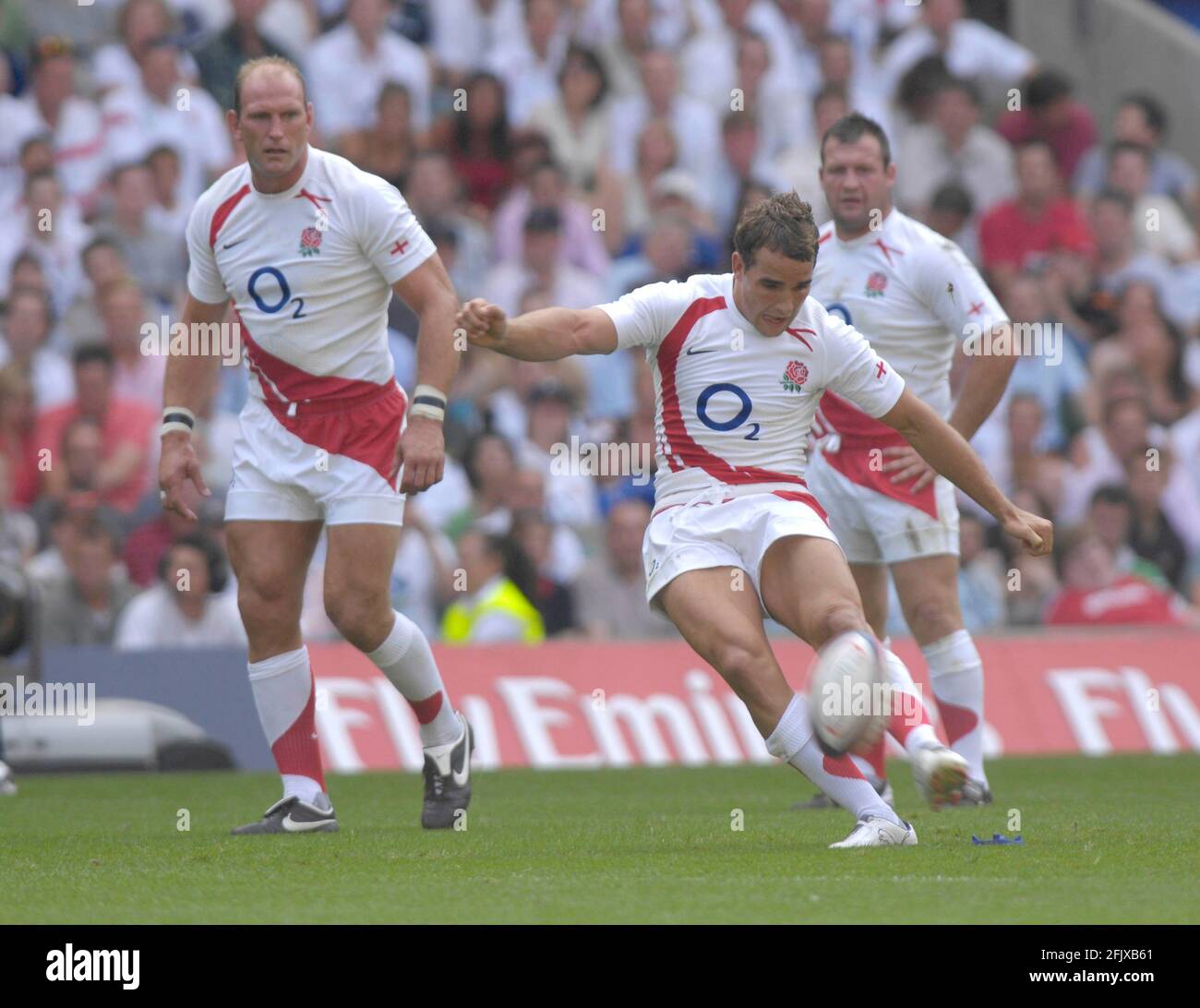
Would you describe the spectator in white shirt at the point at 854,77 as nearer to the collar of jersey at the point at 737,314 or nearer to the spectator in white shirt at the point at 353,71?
the spectator in white shirt at the point at 353,71

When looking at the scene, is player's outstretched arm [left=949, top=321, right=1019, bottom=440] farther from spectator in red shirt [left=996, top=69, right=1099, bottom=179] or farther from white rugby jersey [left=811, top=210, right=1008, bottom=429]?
spectator in red shirt [left=996, top=69, right=1099, bottom=179]

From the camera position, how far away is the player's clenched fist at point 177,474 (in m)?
8.23

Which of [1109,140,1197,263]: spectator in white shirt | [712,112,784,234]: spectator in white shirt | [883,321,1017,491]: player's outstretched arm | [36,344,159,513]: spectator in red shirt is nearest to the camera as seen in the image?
[883,321,1017,491]: player's outstretched arm

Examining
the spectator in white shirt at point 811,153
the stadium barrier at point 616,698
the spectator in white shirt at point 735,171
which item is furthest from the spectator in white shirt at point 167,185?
the spectator in white shirt at point 811,153

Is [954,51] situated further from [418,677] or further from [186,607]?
[418,677]

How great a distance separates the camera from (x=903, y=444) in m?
9.62

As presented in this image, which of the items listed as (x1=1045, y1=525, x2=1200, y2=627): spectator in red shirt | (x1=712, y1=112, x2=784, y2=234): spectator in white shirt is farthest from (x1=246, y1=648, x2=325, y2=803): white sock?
(x1=712, y1=112, x2=784, y2=234): spectator in white shirt

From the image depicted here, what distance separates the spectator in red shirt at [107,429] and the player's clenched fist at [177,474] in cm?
625

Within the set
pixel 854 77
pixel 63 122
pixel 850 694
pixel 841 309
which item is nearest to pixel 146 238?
pixel 63 122

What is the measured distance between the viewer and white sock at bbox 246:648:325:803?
836 centimetres

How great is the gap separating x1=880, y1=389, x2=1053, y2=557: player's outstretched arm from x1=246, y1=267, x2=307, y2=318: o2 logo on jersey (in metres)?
2.20
